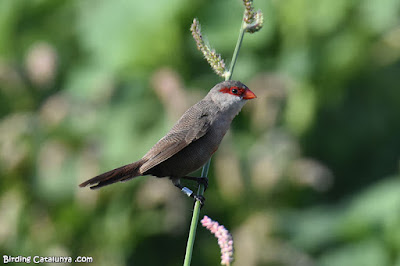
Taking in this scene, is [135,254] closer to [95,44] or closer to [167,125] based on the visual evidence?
[167,125]

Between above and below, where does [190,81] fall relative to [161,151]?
above

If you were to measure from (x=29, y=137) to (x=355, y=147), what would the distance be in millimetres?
3256

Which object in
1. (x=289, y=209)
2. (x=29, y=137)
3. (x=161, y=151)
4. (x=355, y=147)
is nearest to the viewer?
(x=161, y=151)

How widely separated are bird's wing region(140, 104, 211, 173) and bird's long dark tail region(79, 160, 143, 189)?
42mm

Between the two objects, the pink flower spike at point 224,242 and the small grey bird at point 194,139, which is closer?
the pink flower spike at point 224,242

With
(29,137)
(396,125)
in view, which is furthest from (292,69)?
(29,137)

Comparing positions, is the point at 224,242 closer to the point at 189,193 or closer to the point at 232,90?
the point at 189,193

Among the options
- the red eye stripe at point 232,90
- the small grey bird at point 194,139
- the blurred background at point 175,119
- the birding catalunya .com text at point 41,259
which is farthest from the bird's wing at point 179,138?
the blurred background at point 175,119

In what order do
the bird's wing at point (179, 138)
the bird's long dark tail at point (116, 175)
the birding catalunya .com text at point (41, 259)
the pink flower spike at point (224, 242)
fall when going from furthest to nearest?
the birding catalunya .com text at point (41, 259) < the bird's wing at point (179, 138) < the bird's long dark tail at point (116, 175) < the pink flower spike at point (224, 242)

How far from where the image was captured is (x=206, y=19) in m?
5.82

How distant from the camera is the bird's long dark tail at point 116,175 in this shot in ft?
7.91

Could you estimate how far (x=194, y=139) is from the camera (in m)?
2.72

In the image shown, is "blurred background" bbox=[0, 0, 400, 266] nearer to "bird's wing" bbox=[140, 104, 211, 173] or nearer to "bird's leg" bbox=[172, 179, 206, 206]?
"bird's leg" bbox=[172, 179, 206, 206]

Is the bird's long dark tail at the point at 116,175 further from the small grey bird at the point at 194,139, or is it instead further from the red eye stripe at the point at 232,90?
the red eye stripe at the point at 232,90
